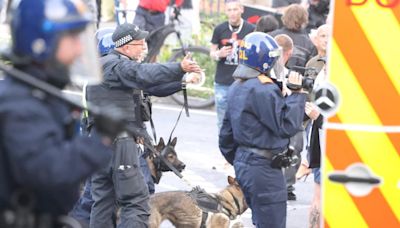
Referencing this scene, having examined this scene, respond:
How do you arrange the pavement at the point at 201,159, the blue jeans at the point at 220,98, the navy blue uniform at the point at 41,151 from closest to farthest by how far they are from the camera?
the navy blue uniform at the point at 41,151 < the pavement at the point at 201,159 < the blue jeans at the point at 220,98

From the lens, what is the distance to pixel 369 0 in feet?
14.4

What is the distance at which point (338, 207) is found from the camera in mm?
4512

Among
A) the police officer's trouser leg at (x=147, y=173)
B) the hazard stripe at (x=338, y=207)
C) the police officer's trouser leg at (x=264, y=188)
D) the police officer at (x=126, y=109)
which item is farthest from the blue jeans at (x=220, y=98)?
the hazard stripe at (x=338, y=207)

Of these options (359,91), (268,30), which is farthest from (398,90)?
(268,30)

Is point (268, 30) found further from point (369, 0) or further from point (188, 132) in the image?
point (369, 0)

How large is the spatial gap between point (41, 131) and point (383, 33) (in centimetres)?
141

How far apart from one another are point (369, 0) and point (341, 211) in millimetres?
853

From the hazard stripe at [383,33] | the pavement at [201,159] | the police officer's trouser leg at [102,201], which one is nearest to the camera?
the hazard stripe at [383,33]

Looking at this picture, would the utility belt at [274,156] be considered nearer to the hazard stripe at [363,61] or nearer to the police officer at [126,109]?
the police officer at [126,109]

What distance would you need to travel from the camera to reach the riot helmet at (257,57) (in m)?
7.52

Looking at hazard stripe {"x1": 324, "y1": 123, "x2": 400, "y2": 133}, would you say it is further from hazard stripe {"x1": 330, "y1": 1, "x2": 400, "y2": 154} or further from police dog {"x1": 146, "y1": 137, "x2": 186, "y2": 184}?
police dog {"x1": 146, "y1": 137, "x2": 186, "y2": 184}

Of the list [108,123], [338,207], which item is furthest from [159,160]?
[108,123]

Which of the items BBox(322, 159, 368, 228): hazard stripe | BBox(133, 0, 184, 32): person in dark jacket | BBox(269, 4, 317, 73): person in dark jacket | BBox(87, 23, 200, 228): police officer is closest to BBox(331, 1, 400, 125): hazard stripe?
BBox(322, 159, 368, 228): hazard stripe

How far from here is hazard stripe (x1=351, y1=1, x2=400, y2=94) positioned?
4375mm
